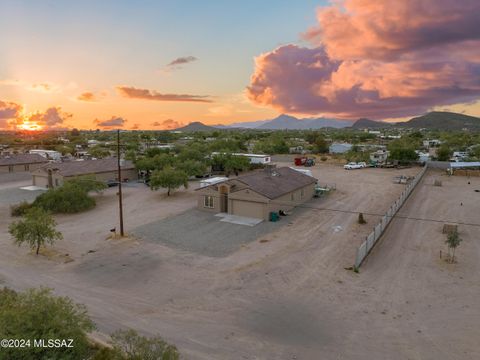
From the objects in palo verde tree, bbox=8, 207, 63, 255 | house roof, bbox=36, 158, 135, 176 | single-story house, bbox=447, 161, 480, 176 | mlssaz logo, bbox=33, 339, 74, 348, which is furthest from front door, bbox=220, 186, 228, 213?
single-story house, bbox=447, 161, 480, 176

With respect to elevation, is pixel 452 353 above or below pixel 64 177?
below

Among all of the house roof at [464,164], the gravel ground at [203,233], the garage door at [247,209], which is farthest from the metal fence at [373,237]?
the house roof at [464,164]

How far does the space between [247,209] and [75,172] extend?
3086 centimetres

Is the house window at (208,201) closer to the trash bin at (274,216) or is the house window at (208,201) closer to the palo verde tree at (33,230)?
the trash bin at (274,216)

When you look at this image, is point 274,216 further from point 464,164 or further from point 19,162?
point 19,162

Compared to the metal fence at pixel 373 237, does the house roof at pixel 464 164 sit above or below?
above

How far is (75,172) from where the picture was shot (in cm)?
5241

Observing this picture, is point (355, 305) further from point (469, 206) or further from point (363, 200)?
point (469, 206)

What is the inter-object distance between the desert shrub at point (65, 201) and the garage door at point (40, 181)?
49.5 ft

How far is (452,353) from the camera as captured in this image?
1428 cm

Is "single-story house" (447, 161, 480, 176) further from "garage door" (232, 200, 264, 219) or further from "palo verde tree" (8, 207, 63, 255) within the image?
"palo verde tree" (8, 207, 63, 255)

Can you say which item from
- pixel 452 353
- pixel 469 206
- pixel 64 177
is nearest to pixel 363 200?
pixel 469 206

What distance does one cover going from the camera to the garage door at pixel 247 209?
3472cm

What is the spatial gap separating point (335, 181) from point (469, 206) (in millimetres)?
20635
